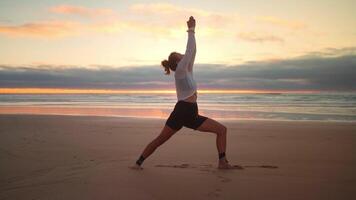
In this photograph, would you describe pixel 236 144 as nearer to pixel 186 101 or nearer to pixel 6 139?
pixel 186 101

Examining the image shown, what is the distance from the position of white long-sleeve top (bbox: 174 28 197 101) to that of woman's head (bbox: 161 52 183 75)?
128 millimetres

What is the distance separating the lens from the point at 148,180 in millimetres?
5027

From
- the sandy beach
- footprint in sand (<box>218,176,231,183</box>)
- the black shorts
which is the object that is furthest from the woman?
the sandy beach

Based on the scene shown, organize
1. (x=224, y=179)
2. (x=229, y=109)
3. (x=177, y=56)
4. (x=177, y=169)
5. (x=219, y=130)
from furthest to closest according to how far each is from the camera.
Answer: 1. (x=229, y=109)
2. (x=177, y=169)
3. (x=219, y=130)
4. (x=177, y=56)
5. (x=224, y=179)

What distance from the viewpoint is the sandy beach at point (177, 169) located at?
442 cm

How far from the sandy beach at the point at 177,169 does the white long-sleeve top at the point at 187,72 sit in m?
1.13

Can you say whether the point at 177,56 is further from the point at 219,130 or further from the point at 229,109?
the point at 229,109

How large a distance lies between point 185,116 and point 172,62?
77cm

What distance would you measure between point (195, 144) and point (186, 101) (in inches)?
140

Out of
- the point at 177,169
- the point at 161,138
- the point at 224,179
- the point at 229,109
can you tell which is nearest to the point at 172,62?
the point at 161,138

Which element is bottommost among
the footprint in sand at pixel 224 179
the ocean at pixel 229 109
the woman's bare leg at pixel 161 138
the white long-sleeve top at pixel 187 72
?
the ocean at pixel 229 109

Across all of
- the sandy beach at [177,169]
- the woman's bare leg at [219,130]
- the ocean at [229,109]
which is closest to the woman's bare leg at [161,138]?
the sandy beach at [177,169]

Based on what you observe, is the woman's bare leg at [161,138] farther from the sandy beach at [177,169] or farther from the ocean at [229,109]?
the ocean at [229,109]

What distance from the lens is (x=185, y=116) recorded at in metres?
5.39
